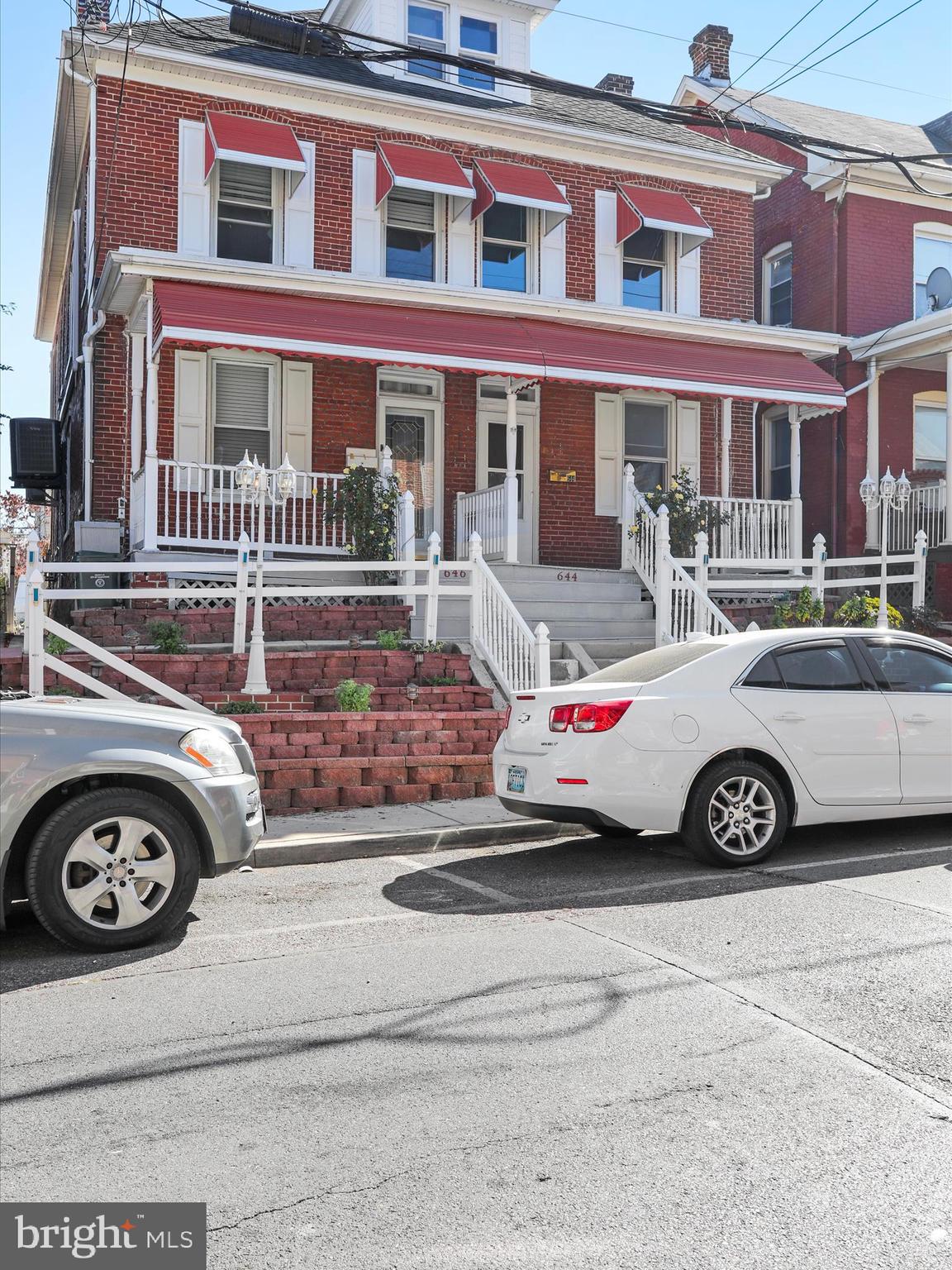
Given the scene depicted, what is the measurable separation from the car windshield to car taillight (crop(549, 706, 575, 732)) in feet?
1.38

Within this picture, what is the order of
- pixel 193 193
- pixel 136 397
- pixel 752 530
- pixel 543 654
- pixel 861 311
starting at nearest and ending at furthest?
pixel 543 654 < pixel 136 397 < pixel 193 193 < pixel 752 530 < pixel 861 311

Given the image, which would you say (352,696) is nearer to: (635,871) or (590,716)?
A: (590,716)

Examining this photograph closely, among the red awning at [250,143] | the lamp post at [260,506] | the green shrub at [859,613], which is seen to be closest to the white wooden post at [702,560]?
the green shrub at [859,613]

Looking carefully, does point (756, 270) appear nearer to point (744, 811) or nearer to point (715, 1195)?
point (744, 811)

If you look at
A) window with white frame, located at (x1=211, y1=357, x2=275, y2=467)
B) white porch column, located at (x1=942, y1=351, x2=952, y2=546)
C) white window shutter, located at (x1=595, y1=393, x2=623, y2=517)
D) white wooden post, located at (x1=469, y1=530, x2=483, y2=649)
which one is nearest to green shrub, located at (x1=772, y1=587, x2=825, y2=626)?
white wooden post, located at (x1=469, y1=530, x2=483, y2=649)

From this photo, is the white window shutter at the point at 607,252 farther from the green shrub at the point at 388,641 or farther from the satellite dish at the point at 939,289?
the green shrub at the point at 388,641

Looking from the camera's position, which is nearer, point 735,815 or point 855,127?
point 735,815

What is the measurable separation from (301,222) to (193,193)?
148cm

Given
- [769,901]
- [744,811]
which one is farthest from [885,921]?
[744,811]

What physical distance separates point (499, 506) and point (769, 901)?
9838 millimetres

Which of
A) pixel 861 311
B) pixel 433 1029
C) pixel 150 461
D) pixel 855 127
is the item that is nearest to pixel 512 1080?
pixel 433 1029

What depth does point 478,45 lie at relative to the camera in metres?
18.2

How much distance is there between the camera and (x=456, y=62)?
10898 millimetres

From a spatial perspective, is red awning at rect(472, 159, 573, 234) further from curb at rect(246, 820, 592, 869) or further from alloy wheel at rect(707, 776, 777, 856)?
alloy wheel at rect(707, 776, 777, 856)
